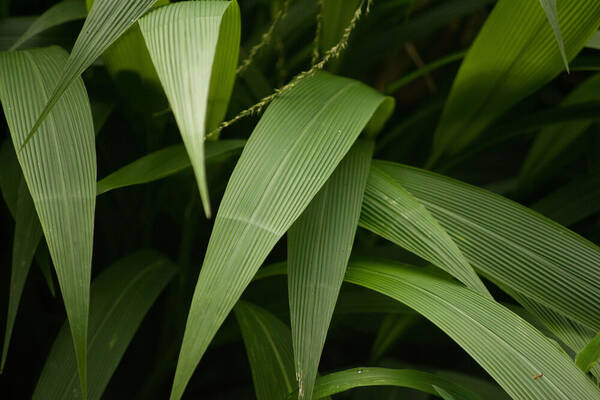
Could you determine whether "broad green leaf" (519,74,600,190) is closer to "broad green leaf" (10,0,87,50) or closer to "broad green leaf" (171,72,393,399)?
"broad green leaf" (171,72,393,399)

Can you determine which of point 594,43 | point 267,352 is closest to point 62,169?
point 267,352

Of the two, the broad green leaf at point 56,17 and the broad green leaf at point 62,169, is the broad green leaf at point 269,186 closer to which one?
the broad green leaf at point 62,169

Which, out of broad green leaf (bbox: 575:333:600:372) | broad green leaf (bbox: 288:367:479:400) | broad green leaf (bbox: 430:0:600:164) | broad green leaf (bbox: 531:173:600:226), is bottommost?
broad green leaf (bbox: 288:367:479:400)

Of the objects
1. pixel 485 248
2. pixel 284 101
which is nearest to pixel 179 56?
pixel 284 101

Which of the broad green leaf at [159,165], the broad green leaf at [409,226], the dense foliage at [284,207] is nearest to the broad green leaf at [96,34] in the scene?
the dense foliage at [284,207]

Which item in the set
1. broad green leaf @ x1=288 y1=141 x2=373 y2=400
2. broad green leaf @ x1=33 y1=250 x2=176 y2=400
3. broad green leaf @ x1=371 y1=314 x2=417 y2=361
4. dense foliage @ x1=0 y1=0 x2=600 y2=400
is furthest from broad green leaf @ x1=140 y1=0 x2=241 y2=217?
broad green leaf @ x1=371 y1=314 x2=417 y2=361

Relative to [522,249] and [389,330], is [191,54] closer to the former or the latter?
[522,249]
